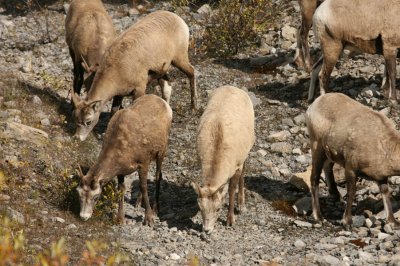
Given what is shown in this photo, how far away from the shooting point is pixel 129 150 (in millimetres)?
10883

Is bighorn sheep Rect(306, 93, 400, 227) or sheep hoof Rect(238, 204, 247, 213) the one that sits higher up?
bighorn sheep Rect(306, 93, 400, 227)

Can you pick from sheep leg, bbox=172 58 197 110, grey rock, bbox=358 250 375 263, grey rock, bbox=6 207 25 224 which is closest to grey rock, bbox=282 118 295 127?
sheep leg, bbox=172 58 197 110

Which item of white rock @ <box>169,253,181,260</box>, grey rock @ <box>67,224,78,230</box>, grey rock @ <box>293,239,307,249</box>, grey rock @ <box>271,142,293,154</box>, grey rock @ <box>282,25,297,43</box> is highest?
grey rock @ <box>282,25,297,43</box>

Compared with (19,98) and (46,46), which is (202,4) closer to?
(46,46)

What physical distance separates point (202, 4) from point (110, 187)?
10.2 metres

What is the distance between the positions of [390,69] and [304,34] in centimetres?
264

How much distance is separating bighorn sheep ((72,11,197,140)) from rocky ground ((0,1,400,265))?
68 cm

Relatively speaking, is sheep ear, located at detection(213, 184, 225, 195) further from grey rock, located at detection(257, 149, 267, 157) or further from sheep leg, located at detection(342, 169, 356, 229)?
grey rock, located at detection(257, 149, 267, 157)

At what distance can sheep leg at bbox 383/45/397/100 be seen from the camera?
14336 mm

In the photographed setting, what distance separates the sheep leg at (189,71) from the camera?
14.7m

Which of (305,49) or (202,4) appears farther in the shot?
(202,4)

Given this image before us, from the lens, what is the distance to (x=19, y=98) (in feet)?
48.4

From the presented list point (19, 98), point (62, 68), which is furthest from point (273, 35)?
point (19, 98)

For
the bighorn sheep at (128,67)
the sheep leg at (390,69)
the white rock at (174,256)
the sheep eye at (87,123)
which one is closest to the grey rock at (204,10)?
the bighorn sheep at (128,67)
